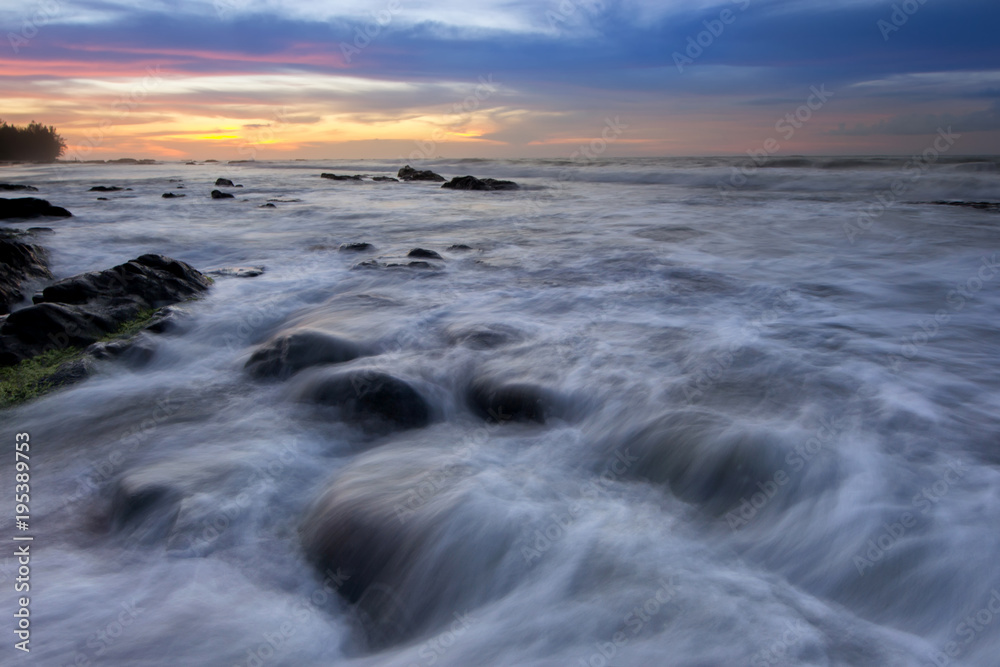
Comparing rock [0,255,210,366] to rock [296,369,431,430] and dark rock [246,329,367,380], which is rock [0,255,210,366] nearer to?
dark rock [246,329,367,380]

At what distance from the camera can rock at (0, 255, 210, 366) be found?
4418 mm

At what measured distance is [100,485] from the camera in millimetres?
3154

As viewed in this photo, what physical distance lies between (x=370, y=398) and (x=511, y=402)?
96 cm

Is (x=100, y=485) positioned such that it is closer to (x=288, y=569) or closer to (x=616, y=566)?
(x=288, y=569)

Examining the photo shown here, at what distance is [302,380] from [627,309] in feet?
10.9

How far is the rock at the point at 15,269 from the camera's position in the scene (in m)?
5.77

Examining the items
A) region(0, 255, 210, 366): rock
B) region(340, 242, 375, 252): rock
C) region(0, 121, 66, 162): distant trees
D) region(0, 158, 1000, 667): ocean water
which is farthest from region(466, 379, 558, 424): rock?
region(0, 121, 66, 162): distant trees

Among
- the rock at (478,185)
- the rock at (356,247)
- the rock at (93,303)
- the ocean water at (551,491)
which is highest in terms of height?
the rock at (478,185)

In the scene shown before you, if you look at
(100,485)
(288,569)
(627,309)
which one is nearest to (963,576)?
(288,569)

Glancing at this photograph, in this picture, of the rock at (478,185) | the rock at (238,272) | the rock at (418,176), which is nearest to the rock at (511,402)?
the rock at (238,272)

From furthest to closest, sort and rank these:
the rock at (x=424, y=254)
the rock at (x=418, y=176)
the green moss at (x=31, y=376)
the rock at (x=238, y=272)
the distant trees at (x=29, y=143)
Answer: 1. the distant trees at (x=29, y=143)
2. the rock at (x=418, y=176)
3. the rock at (x=424, y=254)
4. the rock at (x=238, y=272)
5. the green moss at (x=31, y=376)

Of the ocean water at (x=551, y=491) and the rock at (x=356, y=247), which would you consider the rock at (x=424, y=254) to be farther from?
the ocean water at (x=551, y=491)

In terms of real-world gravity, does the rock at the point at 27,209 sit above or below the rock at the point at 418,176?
below

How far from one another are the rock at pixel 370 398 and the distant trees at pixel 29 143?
10218 cm
